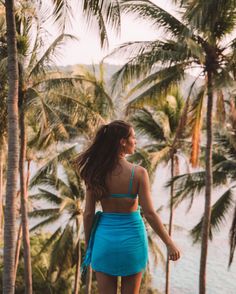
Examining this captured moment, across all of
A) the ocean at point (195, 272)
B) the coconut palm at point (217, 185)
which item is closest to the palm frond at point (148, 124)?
the coconut palm at point (217, 185)

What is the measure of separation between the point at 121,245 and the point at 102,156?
56 cm

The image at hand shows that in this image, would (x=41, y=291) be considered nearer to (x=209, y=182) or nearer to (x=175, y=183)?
(x=175, y=183)

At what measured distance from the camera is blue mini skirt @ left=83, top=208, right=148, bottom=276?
10.6 feet

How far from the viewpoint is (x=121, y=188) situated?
3.22 metres

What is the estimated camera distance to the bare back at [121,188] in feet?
10.5

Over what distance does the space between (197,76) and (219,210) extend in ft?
20.7

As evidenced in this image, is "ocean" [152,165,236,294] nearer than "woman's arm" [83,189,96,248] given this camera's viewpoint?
No

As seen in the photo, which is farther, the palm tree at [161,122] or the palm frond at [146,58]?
the palm tree at [161,122]

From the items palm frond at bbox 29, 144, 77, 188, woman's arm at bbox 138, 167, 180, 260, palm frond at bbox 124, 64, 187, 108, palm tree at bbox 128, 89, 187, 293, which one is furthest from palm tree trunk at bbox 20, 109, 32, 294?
woman's arm at bbox 138, 167, 180, 260

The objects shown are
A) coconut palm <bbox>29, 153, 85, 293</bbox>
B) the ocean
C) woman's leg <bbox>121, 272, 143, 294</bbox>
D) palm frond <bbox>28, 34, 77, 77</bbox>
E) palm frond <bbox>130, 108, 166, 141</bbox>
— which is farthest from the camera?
the ocean

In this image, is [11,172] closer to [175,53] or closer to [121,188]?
[121,188]

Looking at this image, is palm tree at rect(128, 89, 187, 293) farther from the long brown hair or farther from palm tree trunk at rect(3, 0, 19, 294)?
the long brown hair

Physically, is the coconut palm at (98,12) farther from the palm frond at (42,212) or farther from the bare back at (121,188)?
the palm frond at (42,212)

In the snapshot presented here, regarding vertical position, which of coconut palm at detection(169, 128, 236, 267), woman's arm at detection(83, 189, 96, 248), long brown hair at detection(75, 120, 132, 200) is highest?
long brown hair at detection(75, 120, 132, 200)
